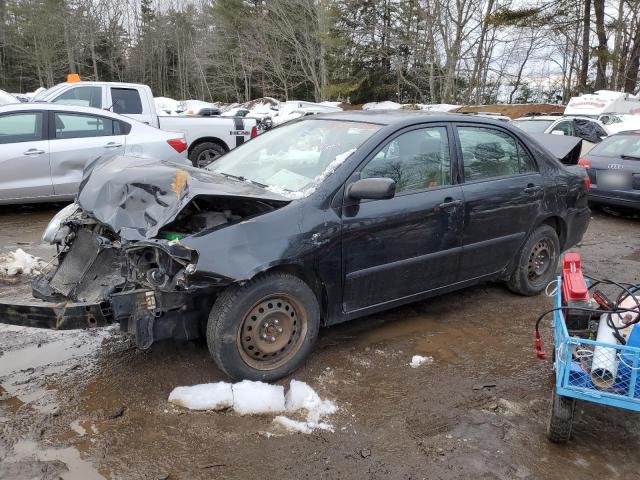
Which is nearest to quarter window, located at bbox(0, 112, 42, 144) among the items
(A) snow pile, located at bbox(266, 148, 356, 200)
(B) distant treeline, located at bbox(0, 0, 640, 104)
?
(A) snow pile, located at bbox(266, 148, 356, 200)

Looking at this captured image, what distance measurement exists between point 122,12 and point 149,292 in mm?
53561

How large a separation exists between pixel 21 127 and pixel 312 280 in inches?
223

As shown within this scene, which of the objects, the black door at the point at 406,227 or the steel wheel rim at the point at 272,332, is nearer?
the steel wheel rim at the point at 272,332

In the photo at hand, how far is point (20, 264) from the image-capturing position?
5.30m

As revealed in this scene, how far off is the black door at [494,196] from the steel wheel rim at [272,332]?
5.18ft

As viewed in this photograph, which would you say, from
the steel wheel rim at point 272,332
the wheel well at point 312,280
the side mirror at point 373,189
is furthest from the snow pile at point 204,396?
the side mirror at point 373,189

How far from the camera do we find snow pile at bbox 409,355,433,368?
3746mm

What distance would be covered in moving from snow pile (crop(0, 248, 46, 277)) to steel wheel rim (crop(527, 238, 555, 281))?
476 cm

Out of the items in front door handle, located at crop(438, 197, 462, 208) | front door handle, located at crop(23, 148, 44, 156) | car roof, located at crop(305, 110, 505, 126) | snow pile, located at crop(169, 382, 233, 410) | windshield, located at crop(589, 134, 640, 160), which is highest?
car roof, located at crop(305, 110, 505, 126)

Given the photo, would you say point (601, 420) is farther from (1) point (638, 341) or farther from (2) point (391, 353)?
(2) point (391, 353)

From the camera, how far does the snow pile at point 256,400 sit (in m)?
3.11

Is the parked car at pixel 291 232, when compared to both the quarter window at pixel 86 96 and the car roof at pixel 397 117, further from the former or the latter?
the quarter window at pixel 86 96

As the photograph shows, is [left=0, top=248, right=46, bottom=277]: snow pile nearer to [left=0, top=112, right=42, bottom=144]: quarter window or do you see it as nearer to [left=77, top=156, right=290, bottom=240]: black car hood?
[left=77, top=156, right=290, bottom=240]: black car hood

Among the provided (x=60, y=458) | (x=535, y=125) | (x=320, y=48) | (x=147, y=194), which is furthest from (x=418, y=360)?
(x=320, y=48)
